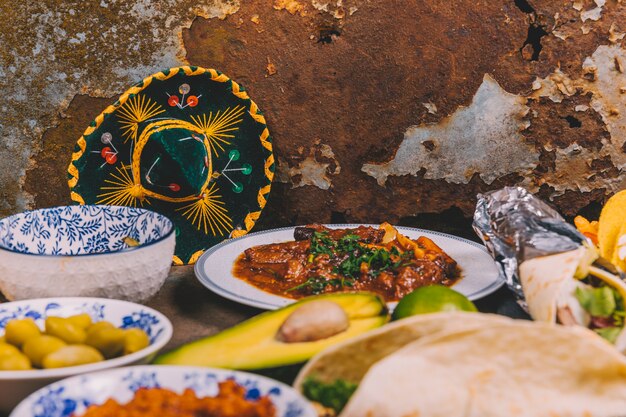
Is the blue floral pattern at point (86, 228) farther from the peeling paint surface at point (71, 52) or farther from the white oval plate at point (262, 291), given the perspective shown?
the peeling paint surface at point (71, 52)

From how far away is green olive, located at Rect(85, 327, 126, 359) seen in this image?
60.0 inches

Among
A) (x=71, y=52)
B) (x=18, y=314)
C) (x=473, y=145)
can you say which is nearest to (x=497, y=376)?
(x=18, y=314)

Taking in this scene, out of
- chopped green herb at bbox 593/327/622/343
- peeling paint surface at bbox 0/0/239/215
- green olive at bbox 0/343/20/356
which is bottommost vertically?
chopped green herb at bbox 593/327/622/343

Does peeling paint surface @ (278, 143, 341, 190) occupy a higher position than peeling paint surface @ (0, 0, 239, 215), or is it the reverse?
peeling paint surface @ (0, 0, 239, 215)

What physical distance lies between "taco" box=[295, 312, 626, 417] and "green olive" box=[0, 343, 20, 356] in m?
0.72

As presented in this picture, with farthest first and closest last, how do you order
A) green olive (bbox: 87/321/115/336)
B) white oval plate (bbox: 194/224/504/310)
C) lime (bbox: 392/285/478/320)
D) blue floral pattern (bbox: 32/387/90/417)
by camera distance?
white oval plate (bbox: 194/224/504/310)
lime (bbox: 392/285/478/320)
green olive (bbox: 87/321/115/336)
blue floral pattern (bbox: 32/387/90/417)

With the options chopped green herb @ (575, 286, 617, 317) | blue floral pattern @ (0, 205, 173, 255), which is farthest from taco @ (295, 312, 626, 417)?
blue floral pattern @ (0, 205, 173, 255)

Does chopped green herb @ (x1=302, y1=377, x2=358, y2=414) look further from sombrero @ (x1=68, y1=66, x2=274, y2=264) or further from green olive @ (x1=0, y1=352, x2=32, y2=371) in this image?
sombrero @ (x1=68, y1=66, x2=274, y2=264)

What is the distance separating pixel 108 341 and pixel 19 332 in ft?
0.68

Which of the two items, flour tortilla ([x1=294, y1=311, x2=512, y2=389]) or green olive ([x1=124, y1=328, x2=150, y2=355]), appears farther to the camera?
green olive ([x1=124, y1=328, x2=150, y2=355])

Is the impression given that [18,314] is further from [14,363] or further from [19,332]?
[14,363]

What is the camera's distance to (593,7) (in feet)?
9.37

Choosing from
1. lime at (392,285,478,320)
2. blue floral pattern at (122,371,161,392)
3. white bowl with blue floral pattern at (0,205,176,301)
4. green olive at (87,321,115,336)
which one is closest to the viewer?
blue floral pattern at (122,371,161,392)

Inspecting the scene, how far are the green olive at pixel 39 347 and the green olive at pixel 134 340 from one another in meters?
0.14
